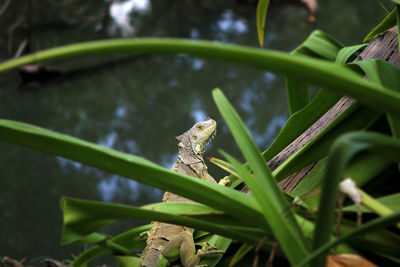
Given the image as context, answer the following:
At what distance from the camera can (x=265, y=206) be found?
0.47 metres

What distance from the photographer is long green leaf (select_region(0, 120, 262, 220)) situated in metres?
0.50

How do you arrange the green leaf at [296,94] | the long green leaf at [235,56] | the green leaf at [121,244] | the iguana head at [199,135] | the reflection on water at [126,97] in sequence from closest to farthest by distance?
the long green leaf at [235,56] < the green leaf at [121,244] < the green leaf at [296,94] < the iguana head at [199,135] < the reflection on water at [126,97]

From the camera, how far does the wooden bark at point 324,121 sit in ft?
2.41

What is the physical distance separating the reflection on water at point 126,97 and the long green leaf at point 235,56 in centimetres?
169

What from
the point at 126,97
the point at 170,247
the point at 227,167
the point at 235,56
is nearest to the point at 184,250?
the point at 170,247

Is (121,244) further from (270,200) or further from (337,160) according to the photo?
(337,160)

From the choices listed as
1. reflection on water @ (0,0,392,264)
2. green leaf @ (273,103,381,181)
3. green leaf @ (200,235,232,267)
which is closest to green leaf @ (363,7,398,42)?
green leaf @ (273,103,381,181)

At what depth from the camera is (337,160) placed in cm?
38

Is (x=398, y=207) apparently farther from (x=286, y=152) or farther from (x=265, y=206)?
(x=286, y=152)

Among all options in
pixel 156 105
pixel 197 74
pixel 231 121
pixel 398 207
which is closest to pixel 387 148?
pixel 398 207

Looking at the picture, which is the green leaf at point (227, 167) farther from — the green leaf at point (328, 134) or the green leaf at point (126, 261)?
the green leaf at point (126, 261)

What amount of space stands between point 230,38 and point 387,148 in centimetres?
366

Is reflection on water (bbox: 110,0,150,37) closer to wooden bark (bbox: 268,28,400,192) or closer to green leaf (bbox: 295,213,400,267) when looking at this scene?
wooden bark (bbox: 268,28,400,192)

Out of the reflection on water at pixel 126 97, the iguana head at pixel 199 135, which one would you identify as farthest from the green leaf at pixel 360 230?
the reflection on water at pixel 126 97
